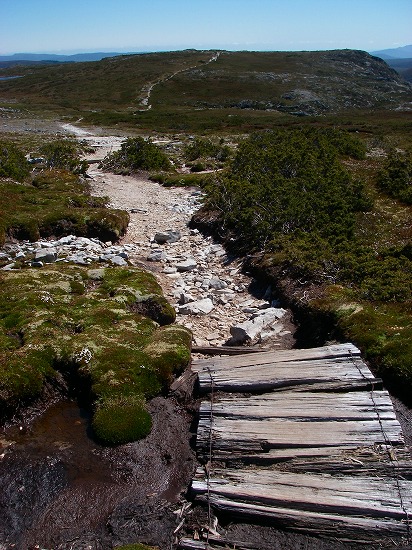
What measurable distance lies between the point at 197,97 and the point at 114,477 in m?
165

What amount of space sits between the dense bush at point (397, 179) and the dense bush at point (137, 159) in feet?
69.2

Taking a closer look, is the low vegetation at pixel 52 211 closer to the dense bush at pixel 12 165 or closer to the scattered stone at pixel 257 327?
the dense bush at pixel 12 165

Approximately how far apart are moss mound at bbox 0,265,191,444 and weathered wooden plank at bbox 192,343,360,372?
2.73ft

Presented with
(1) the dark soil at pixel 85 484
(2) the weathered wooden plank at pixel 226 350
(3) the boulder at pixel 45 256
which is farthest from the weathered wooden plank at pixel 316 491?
(3) the boulder at pixel 45 256

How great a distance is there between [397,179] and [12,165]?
28.8 m

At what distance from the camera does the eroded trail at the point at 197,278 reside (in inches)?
614

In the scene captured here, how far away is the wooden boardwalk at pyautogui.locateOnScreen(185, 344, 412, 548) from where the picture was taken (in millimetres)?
8547

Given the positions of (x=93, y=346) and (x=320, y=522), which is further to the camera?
(x=93, y=346)

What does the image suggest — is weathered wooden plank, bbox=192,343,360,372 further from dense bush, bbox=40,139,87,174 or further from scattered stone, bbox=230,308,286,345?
dense bush, bbox=40,139,87,174

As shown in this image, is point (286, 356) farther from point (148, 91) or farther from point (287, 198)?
point (148, 91)

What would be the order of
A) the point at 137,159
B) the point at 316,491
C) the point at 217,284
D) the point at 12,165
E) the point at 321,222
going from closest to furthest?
the point at 316,491 → the point at 217,284 → the point at 321,222 → the point at 12,165 → the point at 137,159

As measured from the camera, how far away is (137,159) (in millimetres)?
45000

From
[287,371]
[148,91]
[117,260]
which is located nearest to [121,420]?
[287,371]

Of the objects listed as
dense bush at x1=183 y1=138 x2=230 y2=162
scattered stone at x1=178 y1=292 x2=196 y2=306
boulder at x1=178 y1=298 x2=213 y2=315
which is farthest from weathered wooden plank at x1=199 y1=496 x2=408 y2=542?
dense bush at x1=183 y1=138 x2=230 y2=162
